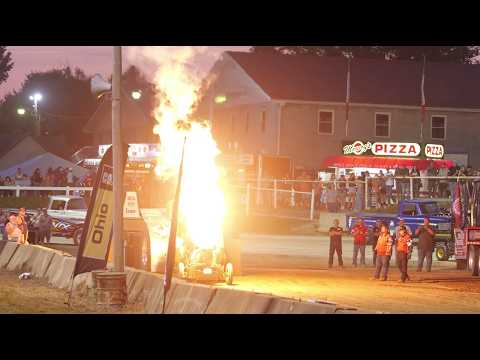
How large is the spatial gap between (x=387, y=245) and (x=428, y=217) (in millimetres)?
8273

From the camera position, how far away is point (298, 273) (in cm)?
2970

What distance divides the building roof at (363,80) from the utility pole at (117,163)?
3677 centimetres

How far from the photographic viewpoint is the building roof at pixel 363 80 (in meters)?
57.2

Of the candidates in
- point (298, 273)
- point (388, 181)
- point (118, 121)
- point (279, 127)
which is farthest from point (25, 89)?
point (118, 121)

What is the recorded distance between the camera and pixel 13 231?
108 feet

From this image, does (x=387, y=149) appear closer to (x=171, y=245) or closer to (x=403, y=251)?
(x=403, y=251)

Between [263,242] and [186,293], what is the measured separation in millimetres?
22471

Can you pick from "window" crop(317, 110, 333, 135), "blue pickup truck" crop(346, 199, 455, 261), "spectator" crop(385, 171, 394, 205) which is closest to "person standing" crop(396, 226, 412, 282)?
"blue pickup truck" crop(346, 199, 455, 261)

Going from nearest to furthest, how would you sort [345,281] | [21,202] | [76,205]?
[345,281], [76,205], [21,202]

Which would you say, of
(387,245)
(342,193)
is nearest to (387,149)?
(342,193)

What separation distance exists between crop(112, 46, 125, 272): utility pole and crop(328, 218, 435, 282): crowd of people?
9.95 metres

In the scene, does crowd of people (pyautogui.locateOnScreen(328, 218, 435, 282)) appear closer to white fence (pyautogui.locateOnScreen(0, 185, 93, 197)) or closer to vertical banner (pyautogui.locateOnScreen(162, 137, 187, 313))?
white fence (pyautogui.locateOnScreen(0, 185, 93, 197))
